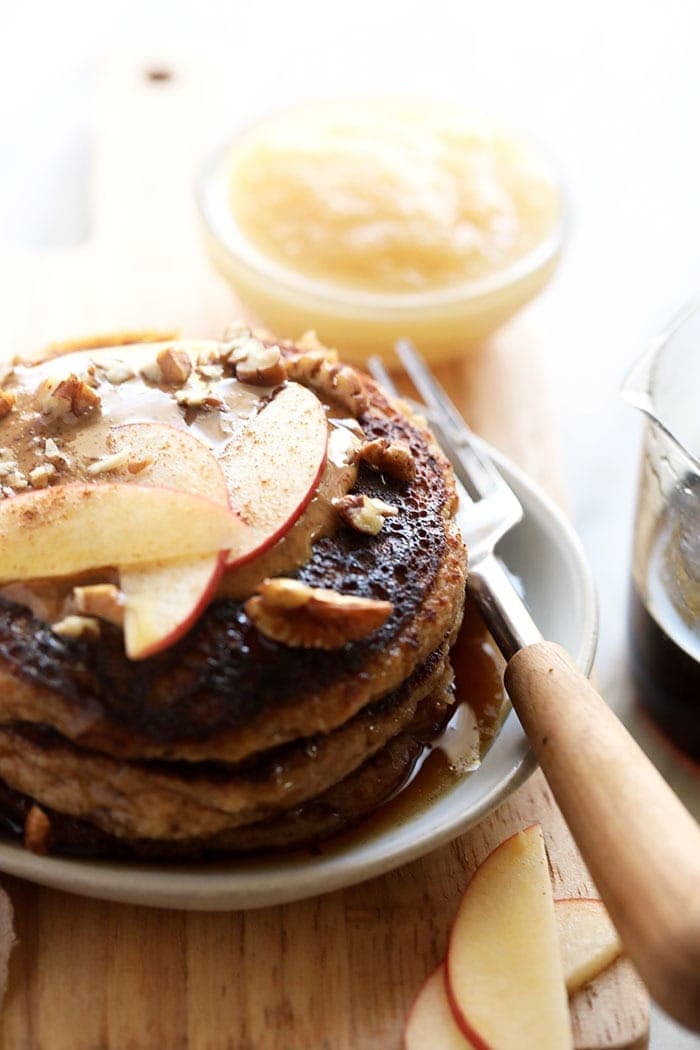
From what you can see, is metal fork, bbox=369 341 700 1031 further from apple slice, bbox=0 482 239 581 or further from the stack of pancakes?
apple slice, bbox=0 482 239 581

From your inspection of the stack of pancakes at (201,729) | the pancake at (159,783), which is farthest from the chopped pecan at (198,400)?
the pancake at (159,783)

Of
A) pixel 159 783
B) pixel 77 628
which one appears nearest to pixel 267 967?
pixel 159 783

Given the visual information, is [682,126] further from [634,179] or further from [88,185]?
[88,185]

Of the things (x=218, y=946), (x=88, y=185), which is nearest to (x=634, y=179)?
(x=88, y=185)

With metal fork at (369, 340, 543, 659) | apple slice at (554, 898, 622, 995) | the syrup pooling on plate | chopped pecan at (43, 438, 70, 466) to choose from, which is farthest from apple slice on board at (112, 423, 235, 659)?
apple slice at (554, 898, 622, 995)

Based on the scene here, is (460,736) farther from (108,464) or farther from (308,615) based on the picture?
(108,464)

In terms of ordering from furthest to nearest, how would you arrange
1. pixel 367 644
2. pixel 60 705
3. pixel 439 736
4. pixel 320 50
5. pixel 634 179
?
pixel 320 50 → pixel 634 179 → pixel 439 736 → pixel 367 644 → pixel 60 705
